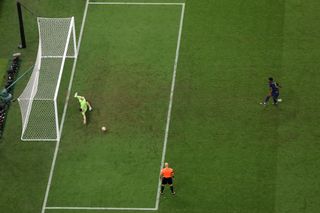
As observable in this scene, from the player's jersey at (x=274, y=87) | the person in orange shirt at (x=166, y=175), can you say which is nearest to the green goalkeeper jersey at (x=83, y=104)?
the person in orange shirt at (x=166, y=175)

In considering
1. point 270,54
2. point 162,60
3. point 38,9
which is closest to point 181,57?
point 162,60

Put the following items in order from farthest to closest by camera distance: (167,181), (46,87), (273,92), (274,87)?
(46,87) → (273,92) → (274,87) → (167,181)

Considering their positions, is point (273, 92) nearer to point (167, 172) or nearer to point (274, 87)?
point (274, 87)

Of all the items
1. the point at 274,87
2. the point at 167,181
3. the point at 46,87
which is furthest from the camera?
the point at 46,87

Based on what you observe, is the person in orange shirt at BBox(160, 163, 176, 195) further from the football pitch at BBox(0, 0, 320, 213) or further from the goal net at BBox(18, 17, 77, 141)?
the goal net at BBox(18, 17, 77, 141)

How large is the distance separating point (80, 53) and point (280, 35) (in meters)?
8.63

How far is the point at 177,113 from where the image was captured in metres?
37.0

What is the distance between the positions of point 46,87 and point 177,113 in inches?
211

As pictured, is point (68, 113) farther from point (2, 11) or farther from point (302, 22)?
point (302, 22)

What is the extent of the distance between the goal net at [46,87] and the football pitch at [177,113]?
0.46 meters

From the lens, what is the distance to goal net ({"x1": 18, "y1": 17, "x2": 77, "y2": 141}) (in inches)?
1436

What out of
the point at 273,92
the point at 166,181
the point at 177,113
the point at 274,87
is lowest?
the point at 166,181

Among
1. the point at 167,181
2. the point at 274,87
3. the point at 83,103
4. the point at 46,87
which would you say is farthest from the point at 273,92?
the point at 46,87

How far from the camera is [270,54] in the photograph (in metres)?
38.9
